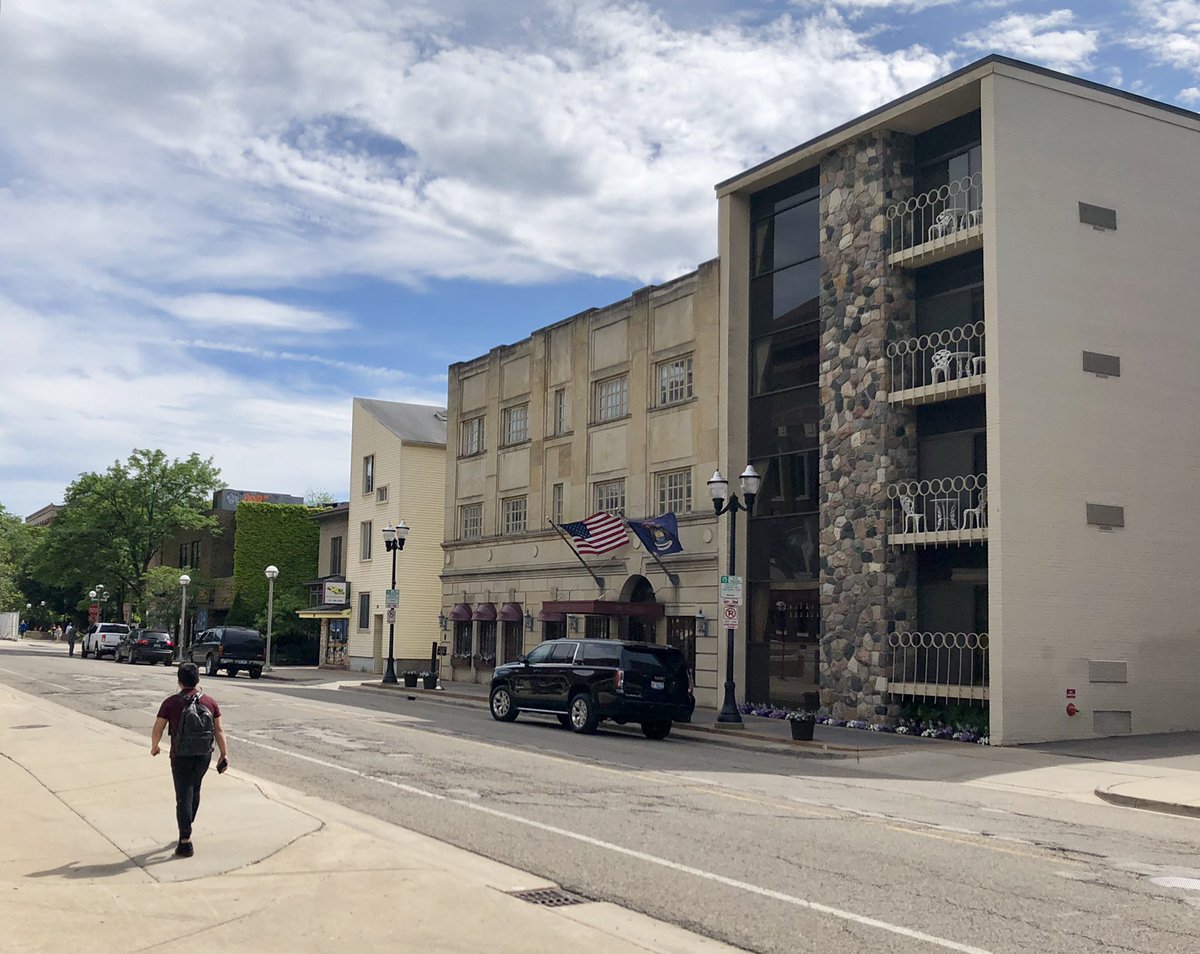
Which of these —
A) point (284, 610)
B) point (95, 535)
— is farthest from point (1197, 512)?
point (95, 535)

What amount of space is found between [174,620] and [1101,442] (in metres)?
57.4

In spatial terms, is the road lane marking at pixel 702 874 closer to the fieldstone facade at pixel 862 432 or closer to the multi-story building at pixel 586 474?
the fieldstone facade at pixel 862 432

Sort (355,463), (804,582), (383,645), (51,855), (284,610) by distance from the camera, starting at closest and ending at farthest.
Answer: (51,855) → (804,582) → (383,645) → (355,463) → (284,610)

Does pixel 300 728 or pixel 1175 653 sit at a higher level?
pixel 1175 653

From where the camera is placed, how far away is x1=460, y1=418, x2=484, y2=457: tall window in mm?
45469

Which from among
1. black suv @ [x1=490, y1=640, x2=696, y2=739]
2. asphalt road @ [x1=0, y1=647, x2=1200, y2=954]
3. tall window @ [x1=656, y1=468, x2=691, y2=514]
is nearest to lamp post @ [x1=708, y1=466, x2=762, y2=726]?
black suv @ [x1=490, y1=640, x2=696, y2=739]

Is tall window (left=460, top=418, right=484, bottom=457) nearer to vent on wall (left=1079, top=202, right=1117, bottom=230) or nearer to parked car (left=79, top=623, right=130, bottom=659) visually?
parked car (left=79, top=623, right=130, bottom=659)

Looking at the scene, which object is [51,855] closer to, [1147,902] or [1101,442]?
[1147,902]

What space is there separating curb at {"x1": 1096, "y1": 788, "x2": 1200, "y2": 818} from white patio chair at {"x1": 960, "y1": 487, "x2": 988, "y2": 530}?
8.41 m

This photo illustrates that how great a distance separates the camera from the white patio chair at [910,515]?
84.7ft

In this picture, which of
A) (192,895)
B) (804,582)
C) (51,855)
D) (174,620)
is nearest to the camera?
(192,895)

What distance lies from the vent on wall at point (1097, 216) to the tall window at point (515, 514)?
21.3 meters

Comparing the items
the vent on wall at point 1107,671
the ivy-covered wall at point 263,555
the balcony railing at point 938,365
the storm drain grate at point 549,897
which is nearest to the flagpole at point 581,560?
the balcony railing at point 938,365

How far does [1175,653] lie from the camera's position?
2566 cm
